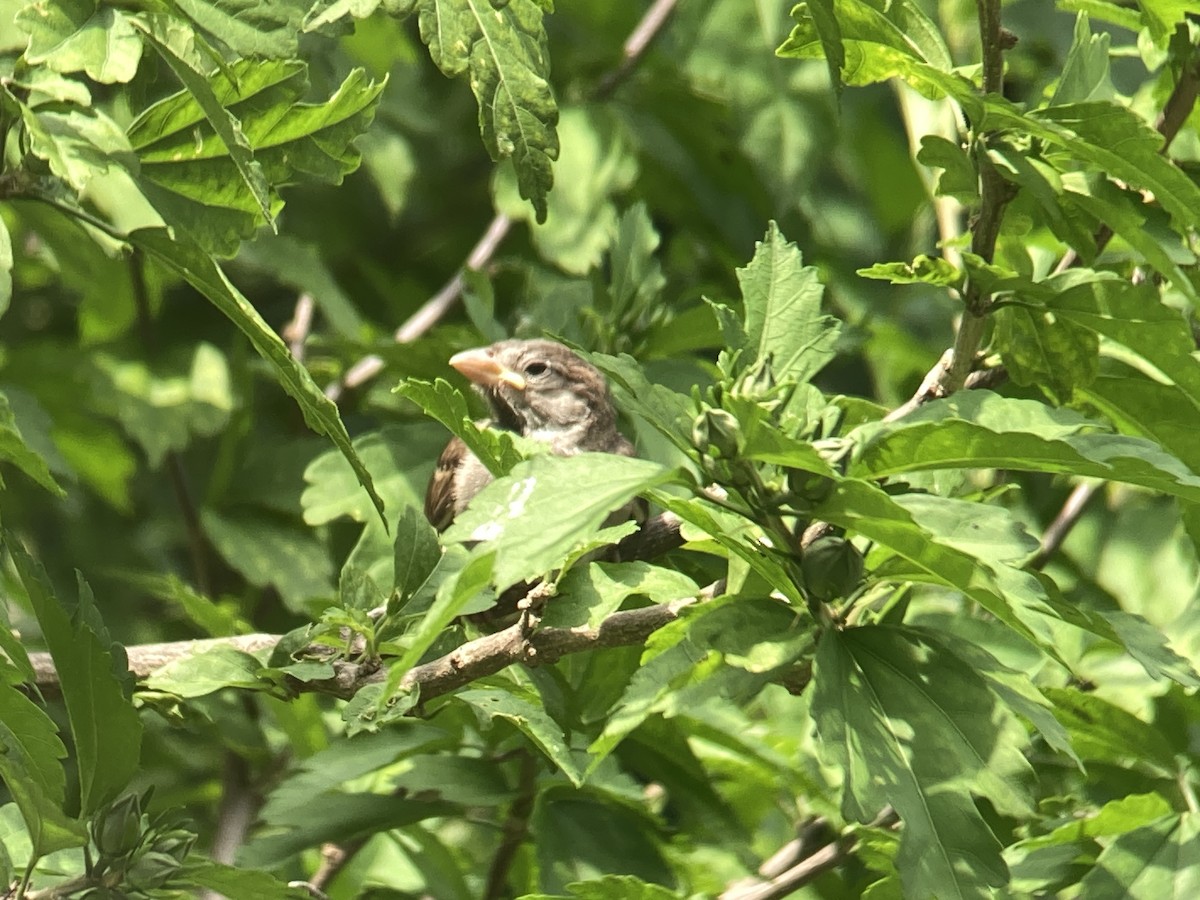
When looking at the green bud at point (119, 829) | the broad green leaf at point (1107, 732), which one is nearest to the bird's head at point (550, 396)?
the broad green leaf at point (1107, 732)

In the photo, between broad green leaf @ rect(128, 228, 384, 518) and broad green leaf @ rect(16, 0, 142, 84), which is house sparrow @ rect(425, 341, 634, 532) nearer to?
broad green leaf @ rect(128, 228, 384, 518)

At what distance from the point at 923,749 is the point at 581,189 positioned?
2177mm

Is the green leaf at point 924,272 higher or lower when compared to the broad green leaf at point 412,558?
higher

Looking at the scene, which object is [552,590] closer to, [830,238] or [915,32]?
[915,32]

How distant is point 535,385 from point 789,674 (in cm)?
189

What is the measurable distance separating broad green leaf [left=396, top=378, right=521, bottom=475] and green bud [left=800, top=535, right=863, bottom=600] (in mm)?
402

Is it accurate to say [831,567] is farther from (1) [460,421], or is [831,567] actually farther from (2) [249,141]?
(2) [249,141]

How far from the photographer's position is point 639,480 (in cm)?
149

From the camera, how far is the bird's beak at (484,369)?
10.6 feet

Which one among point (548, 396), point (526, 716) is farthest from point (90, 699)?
point (548, 396)

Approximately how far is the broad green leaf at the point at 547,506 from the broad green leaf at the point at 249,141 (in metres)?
0.70

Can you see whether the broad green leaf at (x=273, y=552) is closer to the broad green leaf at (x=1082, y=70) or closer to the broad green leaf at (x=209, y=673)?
the broad green leaf at (x=209, y=673)

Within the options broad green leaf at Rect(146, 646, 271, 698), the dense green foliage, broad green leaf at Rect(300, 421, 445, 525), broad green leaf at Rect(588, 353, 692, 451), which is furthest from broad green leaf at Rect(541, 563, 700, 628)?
broad green leaf at Rect(300, 421, 445, 525)

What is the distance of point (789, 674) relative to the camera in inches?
70.5
